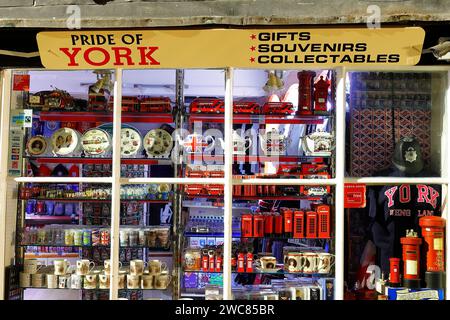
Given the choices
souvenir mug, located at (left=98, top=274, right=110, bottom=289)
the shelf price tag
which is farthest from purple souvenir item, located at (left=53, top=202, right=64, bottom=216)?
the shelf price tag

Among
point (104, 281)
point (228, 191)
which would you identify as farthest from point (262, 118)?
point (104, 281)

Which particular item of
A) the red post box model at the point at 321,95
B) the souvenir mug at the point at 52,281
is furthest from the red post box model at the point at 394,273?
the souvenir mug at the point at 52,281

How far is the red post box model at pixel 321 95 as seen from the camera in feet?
17.5

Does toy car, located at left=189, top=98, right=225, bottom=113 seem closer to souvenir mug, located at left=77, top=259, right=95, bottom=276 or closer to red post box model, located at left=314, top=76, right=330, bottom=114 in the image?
red post box model, located at left=314, top=76, right=330, bottom=114

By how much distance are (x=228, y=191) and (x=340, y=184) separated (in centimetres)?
115

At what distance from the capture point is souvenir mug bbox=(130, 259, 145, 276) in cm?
532

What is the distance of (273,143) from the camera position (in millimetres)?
5414

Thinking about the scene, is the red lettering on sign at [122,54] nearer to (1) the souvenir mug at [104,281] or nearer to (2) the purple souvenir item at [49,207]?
(2) the purple souvenir item at [49,207]

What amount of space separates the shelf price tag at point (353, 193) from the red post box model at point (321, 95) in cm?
94

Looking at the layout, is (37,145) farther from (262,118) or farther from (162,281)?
(262,118)

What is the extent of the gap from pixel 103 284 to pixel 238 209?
5.66 ft
